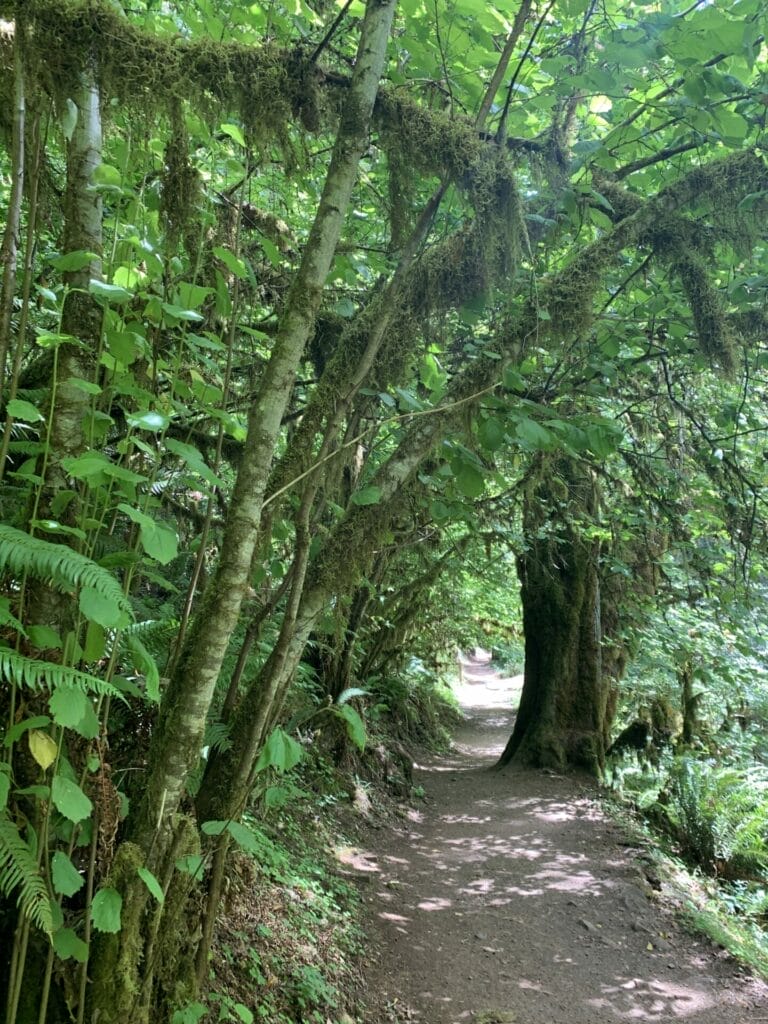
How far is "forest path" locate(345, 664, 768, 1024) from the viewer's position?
164 inches

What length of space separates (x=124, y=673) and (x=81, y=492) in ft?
3.83

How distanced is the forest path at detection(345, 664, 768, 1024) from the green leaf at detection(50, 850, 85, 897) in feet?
8.95

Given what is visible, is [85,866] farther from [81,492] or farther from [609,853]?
[609,853]

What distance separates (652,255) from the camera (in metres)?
3.94

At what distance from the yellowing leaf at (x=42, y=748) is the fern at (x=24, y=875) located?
0.18 metres

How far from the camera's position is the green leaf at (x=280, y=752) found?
80.2 inches

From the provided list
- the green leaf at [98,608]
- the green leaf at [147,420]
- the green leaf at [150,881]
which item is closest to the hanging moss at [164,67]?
the green leaf at [147,420]

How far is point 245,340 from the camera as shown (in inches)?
191

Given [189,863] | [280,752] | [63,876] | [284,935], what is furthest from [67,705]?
[284,935]

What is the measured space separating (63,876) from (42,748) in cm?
39

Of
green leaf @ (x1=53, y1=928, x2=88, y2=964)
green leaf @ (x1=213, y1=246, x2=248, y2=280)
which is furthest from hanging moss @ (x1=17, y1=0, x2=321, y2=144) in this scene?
green leaf @ (x1=53, y1=928, x2=88, y2=964)

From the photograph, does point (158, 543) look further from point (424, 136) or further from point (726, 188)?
point (726, 188)

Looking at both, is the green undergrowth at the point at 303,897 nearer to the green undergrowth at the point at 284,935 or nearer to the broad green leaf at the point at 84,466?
the green undergrowth at the point at 284,935

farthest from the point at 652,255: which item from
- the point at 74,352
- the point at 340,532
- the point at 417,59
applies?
the point at 74,352
